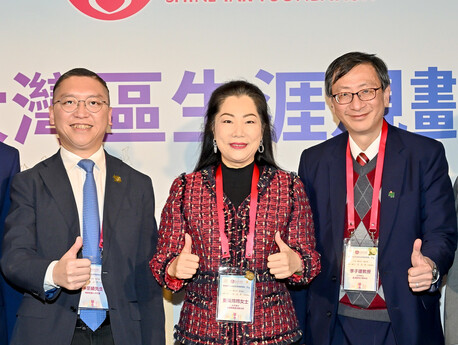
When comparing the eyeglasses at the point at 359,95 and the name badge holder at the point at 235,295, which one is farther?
the eyeglasses at the point at 359,95

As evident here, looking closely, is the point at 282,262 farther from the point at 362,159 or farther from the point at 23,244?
the point at 23,244

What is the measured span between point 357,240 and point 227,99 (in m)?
0.91

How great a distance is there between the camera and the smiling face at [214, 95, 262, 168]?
9.07 ft

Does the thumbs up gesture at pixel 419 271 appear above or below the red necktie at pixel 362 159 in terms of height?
below

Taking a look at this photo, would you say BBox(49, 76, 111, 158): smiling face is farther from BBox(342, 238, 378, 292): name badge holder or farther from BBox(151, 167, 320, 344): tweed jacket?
BBox(342, 238, 378, 292): name badge holder

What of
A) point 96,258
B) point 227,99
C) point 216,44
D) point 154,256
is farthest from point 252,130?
point 216,44

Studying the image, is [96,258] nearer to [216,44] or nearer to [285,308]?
[285,308]

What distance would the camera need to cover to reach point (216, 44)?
13.4 feet

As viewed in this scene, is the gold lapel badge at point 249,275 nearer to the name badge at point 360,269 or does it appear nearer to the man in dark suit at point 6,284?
the name badge at point 360,269

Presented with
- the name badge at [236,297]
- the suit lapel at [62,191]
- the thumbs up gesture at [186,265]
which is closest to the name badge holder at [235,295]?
the name badge at [236,297]

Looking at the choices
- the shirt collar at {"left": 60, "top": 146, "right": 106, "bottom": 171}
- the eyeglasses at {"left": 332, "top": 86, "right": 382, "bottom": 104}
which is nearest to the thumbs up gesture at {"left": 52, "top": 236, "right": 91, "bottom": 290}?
the shirt collar at {"left": 60, "top": 146, "right": 106, "bottom": 171}

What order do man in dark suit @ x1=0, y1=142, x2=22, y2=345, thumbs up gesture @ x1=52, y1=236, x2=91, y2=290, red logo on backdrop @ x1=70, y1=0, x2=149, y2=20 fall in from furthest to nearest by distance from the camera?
red logo on backdrop @ x1=70, y1=0, x2=149, y2=20 → man in dark suit @ x1=0, y1=142, x2=22, y2=345 → thumbs up gesture @ x1=52, y1=236, x2=91, y2=290

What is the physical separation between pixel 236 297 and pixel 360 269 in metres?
0.65

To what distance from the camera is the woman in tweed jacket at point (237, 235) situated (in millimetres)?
2584
